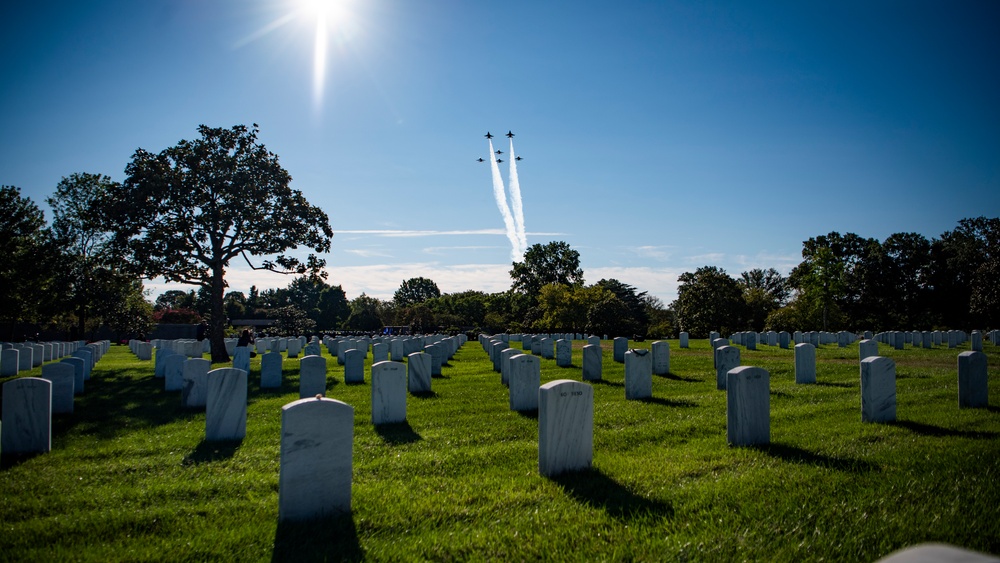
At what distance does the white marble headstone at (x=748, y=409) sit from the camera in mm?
7102

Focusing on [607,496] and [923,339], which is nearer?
[607,496]

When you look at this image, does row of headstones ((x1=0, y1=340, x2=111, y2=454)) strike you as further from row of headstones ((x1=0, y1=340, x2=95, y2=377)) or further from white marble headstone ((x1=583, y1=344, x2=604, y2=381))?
row of headstones ((x1=0, y1=340, x2=95, y2=377))

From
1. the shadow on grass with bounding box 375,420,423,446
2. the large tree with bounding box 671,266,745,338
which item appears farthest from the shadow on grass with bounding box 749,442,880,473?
the large tree with bounding box 671,266,745,338

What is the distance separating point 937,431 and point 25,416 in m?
13.3

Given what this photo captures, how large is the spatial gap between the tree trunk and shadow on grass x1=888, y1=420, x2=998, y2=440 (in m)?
25.1

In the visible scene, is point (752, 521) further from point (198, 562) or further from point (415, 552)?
point (198, 562)

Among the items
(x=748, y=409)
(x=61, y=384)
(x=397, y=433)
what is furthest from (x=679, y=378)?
(x=61, y=384)

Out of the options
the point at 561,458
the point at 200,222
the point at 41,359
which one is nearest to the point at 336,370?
the point at 200,222

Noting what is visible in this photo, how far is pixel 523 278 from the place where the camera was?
80625 millimetres

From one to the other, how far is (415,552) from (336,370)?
16834mm

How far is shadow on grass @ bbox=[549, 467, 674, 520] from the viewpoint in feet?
15.3

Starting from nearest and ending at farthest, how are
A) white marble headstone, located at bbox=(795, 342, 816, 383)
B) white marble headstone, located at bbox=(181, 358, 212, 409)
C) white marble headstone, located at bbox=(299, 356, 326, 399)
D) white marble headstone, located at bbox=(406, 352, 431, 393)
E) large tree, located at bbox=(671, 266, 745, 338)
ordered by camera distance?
white marble headstone, located at bbox=(181, 358, 212, 409), white marble headstone, located at bbox=(299, 356, 326, 399), white marble headstone, located at bbox=(406, 352, 431, 393), white marble headstone, located at bbox=(795, 342, 816, 383), large tree, located at bbox=(671, 266, 745, 338)

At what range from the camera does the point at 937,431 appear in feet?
25.0

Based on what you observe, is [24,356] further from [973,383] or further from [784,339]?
[784,339]
